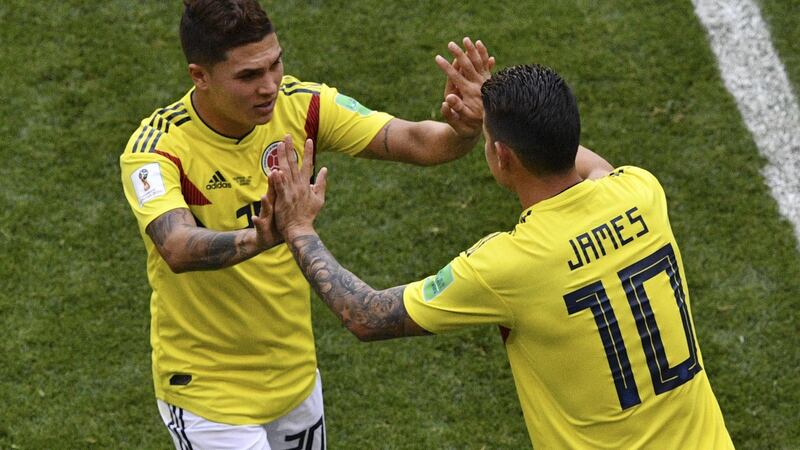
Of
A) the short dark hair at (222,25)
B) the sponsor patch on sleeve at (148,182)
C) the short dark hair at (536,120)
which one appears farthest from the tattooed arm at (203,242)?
the short dark hair at (536,120)

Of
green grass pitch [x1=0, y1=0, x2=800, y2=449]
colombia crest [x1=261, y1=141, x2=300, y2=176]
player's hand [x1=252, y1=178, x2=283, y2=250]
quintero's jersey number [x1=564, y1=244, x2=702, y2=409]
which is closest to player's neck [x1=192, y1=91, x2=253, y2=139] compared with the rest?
colombia crest [x1=261, y1=141, x2=300, y2=176]

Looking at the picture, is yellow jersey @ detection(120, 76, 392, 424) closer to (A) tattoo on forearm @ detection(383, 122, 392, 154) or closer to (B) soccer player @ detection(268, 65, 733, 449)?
(A) tattoo on forearm @ detection(383, 122, 392, 154)

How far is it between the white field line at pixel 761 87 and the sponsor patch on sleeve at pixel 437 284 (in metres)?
5.03

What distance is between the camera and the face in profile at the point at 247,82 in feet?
18.5

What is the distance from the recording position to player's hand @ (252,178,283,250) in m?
5.12

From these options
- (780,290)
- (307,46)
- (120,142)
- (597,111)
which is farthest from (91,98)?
(780,290)

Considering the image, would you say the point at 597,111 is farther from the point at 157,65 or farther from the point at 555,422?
the point at 555,422

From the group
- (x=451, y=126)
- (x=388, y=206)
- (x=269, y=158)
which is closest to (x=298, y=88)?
(x=269, y=158)

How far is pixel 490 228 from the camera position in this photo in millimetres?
9219

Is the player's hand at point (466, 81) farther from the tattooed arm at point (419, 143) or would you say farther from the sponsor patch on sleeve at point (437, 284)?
the sponsor patch on sleeve at point (437, 284)

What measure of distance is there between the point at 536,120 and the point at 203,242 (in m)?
1.53

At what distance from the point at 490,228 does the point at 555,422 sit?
4.23 meters

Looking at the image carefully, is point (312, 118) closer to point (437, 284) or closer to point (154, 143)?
point (154, 143)

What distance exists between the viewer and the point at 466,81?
5.80 m
